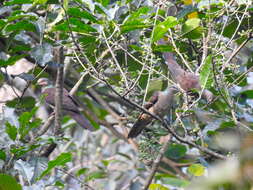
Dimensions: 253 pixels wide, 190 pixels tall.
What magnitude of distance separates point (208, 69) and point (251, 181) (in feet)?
4.10

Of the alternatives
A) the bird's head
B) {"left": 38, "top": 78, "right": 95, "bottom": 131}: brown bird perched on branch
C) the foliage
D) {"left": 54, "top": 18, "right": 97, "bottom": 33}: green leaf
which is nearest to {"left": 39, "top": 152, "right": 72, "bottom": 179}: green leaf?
the foliage

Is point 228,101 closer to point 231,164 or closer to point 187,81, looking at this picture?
point 187,81

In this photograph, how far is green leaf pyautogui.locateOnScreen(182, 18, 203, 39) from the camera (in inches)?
84.9

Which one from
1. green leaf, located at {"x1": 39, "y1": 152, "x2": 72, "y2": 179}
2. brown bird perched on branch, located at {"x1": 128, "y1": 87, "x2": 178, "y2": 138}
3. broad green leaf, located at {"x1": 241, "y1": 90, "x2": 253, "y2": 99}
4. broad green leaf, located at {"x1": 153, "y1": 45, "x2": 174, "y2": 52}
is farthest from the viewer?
broad green leaf, located at {"x1": 241, "y1": 90, "x2": 253, "y2": 99}

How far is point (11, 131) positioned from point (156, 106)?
3.16 feet

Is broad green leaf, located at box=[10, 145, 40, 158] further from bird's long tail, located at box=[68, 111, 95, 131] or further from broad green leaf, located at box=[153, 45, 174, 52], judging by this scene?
bird's long tail, located at box=[68, 111, 95, 131]

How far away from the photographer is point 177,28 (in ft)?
7.37

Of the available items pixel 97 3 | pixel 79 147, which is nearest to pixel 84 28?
pixel 97 3

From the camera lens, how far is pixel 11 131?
191 cm

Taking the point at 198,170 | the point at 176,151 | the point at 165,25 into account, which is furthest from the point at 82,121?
the point at 165,25

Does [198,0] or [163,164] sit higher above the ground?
[198,0]

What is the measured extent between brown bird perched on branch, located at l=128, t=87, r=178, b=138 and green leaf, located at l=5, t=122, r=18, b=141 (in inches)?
27.3

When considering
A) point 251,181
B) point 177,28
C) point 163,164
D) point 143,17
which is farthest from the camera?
point 163,164

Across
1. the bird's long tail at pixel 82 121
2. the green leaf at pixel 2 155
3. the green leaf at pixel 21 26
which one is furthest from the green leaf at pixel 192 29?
the bird's long tail at pixel 82 121
